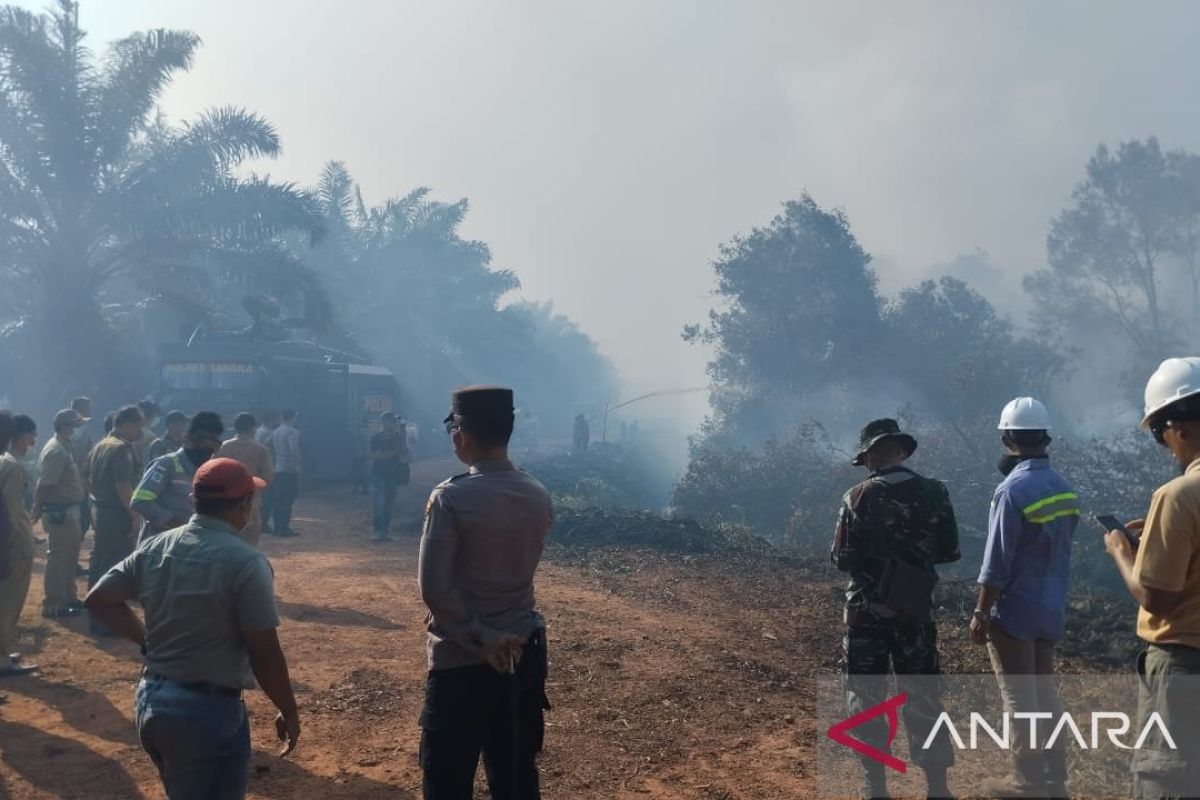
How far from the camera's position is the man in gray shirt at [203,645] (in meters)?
3.00

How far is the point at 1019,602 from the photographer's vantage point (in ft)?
14.5

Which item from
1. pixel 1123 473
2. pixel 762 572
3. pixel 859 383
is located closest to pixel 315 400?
pixel 762 572

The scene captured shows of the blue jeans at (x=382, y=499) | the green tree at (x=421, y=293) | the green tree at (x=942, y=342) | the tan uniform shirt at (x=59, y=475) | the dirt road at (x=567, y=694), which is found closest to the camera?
the dirt road at (x=567, y=694)

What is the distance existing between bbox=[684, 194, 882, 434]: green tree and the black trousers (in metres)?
27.1

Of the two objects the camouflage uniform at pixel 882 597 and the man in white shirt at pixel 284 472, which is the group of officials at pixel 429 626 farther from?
the man in white shirt at pixel 284 472

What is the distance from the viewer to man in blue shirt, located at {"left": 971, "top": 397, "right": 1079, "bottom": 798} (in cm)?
441

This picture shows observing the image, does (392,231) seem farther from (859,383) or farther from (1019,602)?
(1019,602)

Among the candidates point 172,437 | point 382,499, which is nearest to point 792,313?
point 382,499

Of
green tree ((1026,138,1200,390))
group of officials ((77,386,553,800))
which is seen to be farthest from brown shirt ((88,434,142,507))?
green tree ((1026,138,1200,390))

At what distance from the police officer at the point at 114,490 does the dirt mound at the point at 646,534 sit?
20.7 feet

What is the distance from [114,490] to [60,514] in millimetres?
846

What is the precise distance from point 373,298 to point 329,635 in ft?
109

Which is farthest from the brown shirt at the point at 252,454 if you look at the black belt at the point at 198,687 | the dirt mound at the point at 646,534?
the dirt mound at the point at 646,534

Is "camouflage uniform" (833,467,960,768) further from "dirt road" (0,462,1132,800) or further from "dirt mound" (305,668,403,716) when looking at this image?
"dirt mound" (305,668,403,716)
